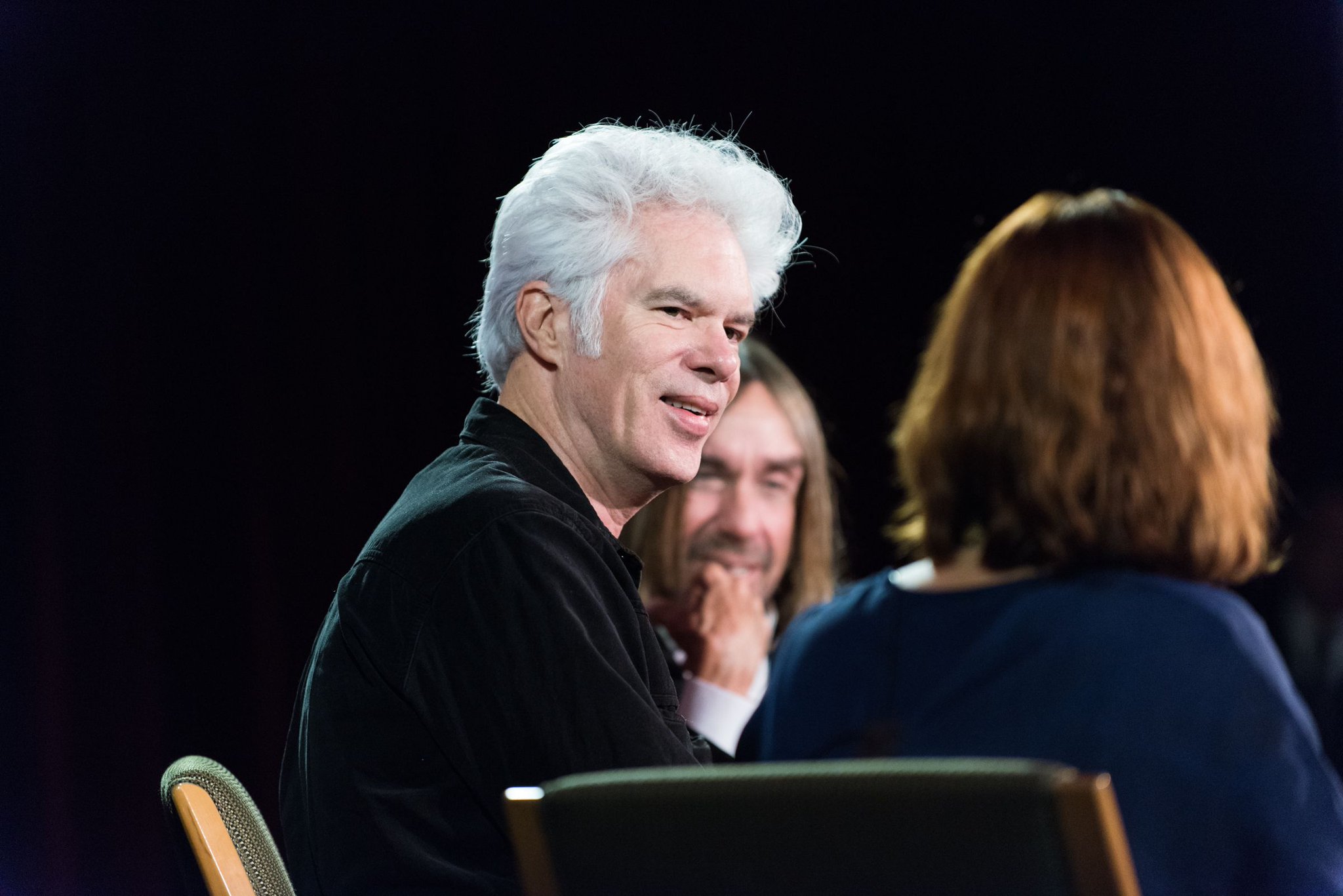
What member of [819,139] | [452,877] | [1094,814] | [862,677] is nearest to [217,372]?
[819,139]

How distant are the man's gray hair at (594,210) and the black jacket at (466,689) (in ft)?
1.20

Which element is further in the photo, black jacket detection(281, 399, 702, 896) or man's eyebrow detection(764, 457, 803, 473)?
man's eyebrow detection(764, 457, 803, 473)

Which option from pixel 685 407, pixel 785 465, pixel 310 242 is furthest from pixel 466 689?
pixel 310 242

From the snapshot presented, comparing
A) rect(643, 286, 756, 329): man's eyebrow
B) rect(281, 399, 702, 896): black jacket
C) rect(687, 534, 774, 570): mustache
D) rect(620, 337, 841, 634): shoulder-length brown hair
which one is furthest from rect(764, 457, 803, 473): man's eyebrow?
rect(281, 399, 702, 896): black jacket

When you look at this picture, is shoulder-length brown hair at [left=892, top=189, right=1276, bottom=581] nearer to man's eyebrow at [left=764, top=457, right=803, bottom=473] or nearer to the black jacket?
the black jacket

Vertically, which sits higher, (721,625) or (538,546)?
(538,546)

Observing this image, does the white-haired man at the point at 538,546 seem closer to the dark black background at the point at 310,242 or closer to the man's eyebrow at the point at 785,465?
the man's eyebrow at the point at 785,465

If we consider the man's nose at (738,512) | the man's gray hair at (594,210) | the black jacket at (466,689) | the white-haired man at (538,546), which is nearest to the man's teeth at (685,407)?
the white-haired man at (538,546)

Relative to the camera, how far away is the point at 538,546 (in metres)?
1.35

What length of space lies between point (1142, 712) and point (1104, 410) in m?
0.23

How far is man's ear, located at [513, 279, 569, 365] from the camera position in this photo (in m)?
1.74

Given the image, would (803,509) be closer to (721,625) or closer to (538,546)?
(721,625)

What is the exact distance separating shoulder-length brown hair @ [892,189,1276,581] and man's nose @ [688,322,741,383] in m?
0.67

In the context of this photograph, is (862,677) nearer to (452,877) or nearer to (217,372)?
(452,877)
